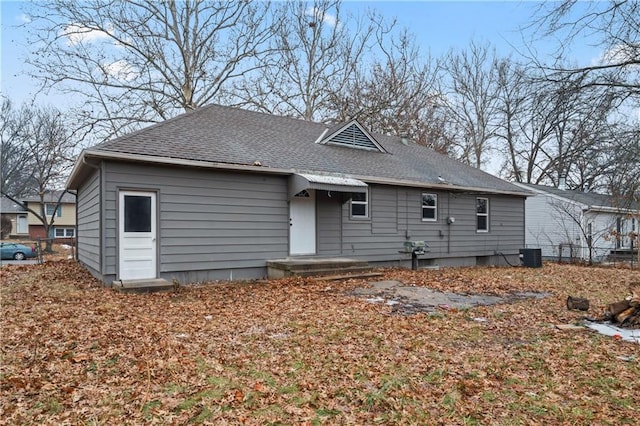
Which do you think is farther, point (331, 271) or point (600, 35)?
point (331, 271)

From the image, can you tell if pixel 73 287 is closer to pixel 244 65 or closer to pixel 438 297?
pixel 438 297

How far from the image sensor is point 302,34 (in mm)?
23844

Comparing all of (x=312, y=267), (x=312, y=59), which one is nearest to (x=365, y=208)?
(x=312, y=267)

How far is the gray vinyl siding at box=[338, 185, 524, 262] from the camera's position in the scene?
41.4ft

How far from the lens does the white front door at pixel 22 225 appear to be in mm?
38594

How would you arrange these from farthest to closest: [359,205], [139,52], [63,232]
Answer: [63,232] < [139,52] < [359,205]

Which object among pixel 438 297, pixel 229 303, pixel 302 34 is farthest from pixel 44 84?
pixel 438 297

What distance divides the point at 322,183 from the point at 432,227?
5.57 metres

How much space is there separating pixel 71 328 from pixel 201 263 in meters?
4.31

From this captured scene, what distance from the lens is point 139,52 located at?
2000 centimetres

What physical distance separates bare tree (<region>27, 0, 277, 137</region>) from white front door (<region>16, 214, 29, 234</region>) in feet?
85.0

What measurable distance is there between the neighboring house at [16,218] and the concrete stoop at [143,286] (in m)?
36.8

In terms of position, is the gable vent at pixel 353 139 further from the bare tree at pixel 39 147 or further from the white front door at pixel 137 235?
the bare tree at pixel 39 147

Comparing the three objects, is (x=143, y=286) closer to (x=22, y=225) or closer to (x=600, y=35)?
(x=600, y=35)
